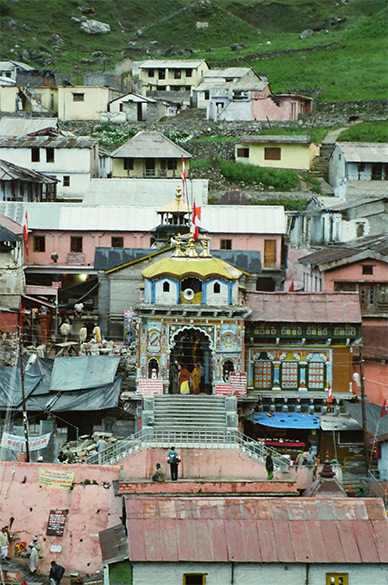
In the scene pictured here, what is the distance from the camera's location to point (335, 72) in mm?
108438

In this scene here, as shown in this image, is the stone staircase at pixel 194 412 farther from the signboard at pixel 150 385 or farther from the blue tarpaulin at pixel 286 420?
the blue tarpaulin at pixel 286 420

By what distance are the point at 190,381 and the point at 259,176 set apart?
34559 mm

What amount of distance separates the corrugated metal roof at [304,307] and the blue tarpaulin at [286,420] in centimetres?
376

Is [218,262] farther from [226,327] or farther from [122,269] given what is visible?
[122,269]

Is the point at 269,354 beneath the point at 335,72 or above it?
beneath

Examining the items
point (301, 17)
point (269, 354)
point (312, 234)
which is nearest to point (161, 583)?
point (269, 354)

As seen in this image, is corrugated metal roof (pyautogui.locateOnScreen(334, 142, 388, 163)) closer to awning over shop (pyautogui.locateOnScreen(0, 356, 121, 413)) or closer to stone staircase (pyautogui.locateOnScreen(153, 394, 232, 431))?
awning over shop (pyautogui.locateOnScreen(0, 356, 121, 413))

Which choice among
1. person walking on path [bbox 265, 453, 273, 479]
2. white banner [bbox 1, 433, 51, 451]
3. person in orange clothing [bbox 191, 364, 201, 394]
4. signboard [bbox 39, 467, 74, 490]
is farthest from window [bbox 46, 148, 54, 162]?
person walking on path [bbox 265, 453, 273, 479]

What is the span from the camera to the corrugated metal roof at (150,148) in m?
81.5

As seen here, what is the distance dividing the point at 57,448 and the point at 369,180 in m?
36.9

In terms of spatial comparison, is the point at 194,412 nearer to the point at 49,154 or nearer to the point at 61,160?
the point at 61,160

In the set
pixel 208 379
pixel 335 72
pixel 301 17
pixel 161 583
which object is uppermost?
pixel 301 17

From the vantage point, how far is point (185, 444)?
46.1 meters

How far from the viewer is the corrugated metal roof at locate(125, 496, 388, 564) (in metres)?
37.6
